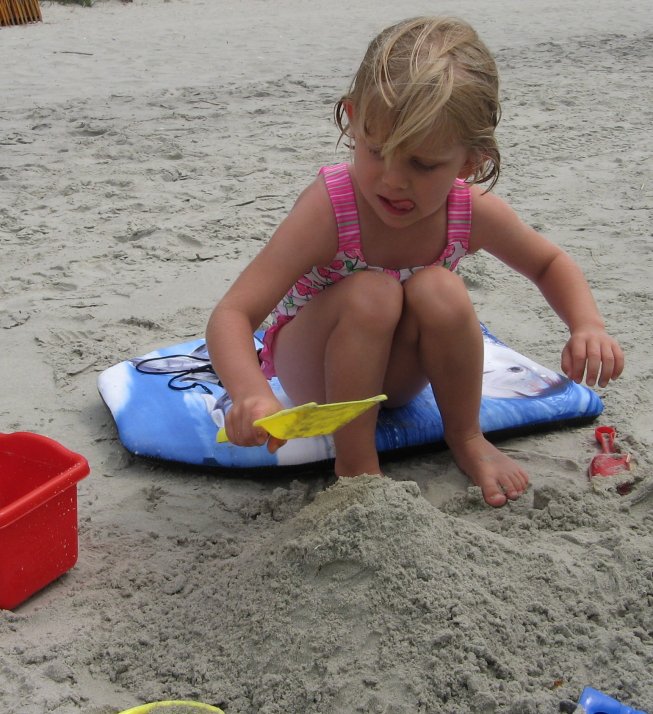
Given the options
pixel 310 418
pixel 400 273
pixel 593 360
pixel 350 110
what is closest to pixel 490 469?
pixel 593 360

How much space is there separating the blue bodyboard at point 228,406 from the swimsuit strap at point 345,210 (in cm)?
47

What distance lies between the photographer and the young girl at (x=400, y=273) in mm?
1704

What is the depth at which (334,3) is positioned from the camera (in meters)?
9.35

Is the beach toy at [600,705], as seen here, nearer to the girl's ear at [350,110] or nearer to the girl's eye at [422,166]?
the girl's eye at [422,166]

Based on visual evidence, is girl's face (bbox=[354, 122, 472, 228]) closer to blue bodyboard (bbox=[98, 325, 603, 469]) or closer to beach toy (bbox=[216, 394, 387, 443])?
beach toy (bbox=[216, 394, 387, 443])

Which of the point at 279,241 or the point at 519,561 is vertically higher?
the point at 279,241

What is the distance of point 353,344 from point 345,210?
0.98 ft

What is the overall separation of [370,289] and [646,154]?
2.98m

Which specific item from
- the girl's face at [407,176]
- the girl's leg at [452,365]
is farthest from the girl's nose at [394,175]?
the girl's leg at [452,365]

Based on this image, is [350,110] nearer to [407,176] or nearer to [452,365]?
[407,176]

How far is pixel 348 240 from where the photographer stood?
1977mm

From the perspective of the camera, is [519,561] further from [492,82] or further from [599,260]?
[599,260]

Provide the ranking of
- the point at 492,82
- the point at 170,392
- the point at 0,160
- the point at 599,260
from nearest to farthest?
the point at 492,82
the point at 170,392
the point at 599,260
the point at 0,160

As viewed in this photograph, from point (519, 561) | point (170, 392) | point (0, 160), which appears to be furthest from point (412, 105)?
point (0, 160)
